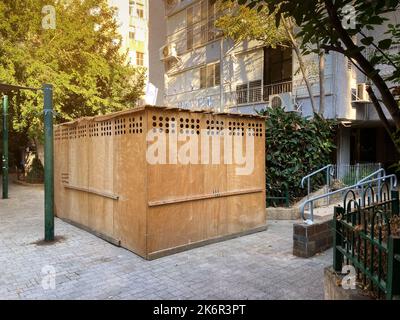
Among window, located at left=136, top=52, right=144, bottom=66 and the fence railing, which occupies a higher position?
window, located at left=136, top=52, right=144, bottom=66

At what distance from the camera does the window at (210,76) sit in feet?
62.3

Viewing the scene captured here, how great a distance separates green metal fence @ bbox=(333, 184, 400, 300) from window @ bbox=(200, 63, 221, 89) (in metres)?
15.8

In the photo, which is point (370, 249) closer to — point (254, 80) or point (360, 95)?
point (360, 95)

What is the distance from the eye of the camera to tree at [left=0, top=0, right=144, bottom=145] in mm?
14023

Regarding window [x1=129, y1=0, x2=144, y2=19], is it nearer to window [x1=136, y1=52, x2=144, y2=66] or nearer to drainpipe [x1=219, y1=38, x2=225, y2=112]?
window [x1=136, y1=52, x2=144, y2=66]

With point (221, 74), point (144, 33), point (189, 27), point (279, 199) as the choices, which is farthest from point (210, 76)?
point (144, 33)

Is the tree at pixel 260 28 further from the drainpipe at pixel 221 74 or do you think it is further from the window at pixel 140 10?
the window at pixel 140 10

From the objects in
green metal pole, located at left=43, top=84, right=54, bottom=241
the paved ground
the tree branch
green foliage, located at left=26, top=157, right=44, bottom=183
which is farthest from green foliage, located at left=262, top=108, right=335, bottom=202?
green foliage, located at left=26, top=157, right=44, bottom=183

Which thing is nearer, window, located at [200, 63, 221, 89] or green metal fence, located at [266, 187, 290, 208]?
green metal fence, located at [266, 187, 290, 208]

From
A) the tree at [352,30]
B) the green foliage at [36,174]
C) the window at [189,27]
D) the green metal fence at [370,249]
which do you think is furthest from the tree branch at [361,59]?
the window at [189,27]
